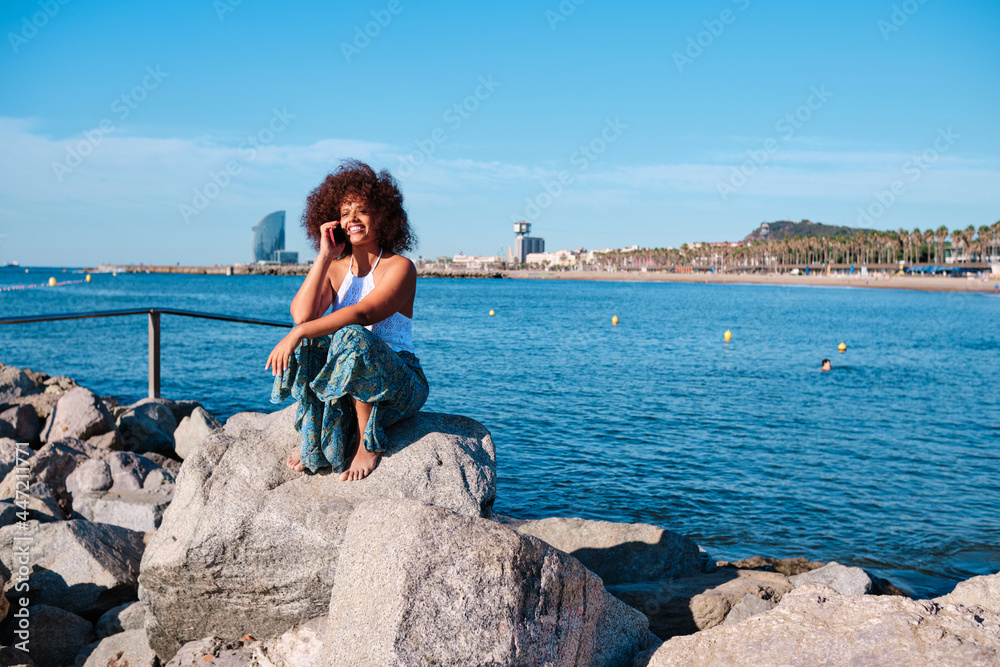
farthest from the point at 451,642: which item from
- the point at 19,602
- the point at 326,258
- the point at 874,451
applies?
the point at 874,451

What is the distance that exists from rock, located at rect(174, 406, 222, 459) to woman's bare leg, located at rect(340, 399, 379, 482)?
5376mm

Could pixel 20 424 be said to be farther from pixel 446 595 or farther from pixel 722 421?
pixel 722 421

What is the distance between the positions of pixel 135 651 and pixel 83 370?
2337 centimetres

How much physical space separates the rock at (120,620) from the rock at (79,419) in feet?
16.6

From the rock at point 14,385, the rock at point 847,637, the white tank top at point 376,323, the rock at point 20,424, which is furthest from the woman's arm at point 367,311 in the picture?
the rock at point 14,385

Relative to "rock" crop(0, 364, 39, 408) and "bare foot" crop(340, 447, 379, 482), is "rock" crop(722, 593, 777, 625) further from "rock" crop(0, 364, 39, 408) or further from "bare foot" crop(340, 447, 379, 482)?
"rock" crop(0, 364, 39, 408)

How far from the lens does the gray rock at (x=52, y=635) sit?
4.46 metres

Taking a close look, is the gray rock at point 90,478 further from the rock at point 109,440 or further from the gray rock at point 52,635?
the gray rock at point 52,635

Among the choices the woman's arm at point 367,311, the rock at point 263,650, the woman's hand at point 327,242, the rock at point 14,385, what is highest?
the woman's hand at point 327,242

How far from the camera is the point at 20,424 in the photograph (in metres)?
9.59

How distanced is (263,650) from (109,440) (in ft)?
20.9

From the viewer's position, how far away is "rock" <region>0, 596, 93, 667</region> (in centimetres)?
446

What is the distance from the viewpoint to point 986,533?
9.25 metres

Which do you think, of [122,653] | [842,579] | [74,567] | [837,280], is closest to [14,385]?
[74,567]
